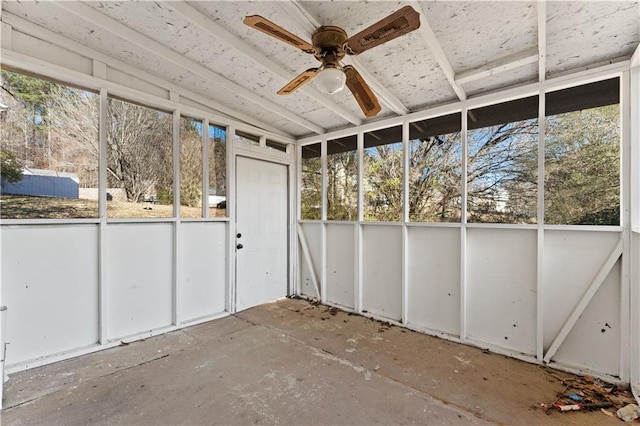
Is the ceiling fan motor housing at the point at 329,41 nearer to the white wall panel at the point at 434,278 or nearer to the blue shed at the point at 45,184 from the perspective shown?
the white wall panel at the point at 434,278

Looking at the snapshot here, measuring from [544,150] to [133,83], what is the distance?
3.96 metres

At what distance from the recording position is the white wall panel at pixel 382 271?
3537mm

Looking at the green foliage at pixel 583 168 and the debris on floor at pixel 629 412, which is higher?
the green foliage at pixel 583 168

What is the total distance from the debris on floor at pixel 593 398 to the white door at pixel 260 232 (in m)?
3.25

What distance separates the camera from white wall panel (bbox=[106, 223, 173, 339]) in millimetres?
2773

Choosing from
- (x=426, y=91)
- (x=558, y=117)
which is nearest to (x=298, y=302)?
(x=426, y=91)

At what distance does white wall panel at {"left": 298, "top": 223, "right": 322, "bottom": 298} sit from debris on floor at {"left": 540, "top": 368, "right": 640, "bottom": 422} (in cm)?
288

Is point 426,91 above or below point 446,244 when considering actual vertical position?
above

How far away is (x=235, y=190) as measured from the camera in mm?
3803

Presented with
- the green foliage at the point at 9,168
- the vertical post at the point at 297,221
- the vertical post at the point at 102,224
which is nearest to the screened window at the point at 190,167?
the vertical post at the point at 102,224

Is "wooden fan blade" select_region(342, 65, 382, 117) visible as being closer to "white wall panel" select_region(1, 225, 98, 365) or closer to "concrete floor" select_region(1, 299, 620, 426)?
"concrete floor" select_region(1, 299, 620, 426)

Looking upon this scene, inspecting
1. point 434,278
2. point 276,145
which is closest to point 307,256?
point 276,145

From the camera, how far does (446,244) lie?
124 inches

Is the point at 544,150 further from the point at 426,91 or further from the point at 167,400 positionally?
the point at 167,400
